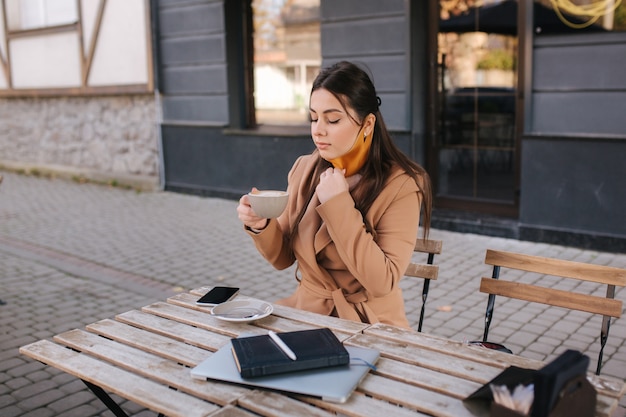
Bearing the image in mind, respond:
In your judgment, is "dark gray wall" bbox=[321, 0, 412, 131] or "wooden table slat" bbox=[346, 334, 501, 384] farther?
"dark gray wall" bbox=[321, 0, 412, 131]

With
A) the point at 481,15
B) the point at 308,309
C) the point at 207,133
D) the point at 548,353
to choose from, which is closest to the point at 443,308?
the point at 548,353

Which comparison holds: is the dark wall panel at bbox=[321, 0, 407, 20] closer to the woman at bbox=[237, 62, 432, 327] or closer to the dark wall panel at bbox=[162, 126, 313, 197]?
the dark wall panel at bbox=[162, 126, 313, 197]

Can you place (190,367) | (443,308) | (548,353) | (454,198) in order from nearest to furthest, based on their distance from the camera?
1. (190,367)
2. (548,353)
3. (443,308)
4. (454,198)

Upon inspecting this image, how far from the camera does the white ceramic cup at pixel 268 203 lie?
227 centimetres

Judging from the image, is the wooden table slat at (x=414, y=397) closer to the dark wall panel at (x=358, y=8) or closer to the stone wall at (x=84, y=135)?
the dark wall panel at (x=358, y=8)

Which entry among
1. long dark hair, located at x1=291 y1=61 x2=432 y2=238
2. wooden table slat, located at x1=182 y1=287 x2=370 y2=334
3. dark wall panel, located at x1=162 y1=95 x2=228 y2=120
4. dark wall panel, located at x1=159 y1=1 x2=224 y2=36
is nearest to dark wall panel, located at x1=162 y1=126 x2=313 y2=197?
dark wall panel, located at x1=162 y1=95 x2=228 y2=120

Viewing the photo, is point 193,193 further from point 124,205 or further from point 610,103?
point 610,103

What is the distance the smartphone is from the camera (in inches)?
99.1

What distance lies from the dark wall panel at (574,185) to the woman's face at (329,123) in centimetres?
454

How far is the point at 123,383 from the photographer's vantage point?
73.9 inches

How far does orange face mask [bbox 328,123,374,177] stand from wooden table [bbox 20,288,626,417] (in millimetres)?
588

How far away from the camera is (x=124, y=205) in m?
9.80

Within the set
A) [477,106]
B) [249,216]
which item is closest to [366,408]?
[249,216]

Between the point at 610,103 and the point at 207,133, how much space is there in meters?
5.73
